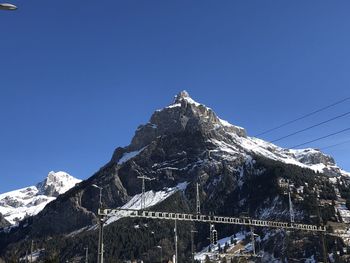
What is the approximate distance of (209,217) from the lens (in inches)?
3196

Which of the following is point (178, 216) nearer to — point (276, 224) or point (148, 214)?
point (148, 214)

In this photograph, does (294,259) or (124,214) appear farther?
(294,259)

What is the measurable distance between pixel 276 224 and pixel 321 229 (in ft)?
25.6

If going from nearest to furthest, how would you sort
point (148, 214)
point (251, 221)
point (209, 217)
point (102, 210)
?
point (102, 210) < point (148, 214) < point (209, 217) < point (251, 221)

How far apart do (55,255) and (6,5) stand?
34135mm

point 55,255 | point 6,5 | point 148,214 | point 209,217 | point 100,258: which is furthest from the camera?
point 209,217

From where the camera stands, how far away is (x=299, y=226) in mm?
92250

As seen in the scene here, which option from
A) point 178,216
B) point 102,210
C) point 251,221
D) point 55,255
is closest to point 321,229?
point 251,221

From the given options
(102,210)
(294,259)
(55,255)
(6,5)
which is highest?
(294,259)

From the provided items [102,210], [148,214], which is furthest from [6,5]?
[148,214]

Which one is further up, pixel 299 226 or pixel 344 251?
pixel 344 251

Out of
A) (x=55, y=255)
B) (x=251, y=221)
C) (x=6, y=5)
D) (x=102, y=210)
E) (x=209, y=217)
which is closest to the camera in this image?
(x=6, y=5)

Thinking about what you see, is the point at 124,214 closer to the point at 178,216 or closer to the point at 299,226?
the point at 178,216

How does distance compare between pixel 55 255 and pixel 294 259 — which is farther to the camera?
pixel 294 259
